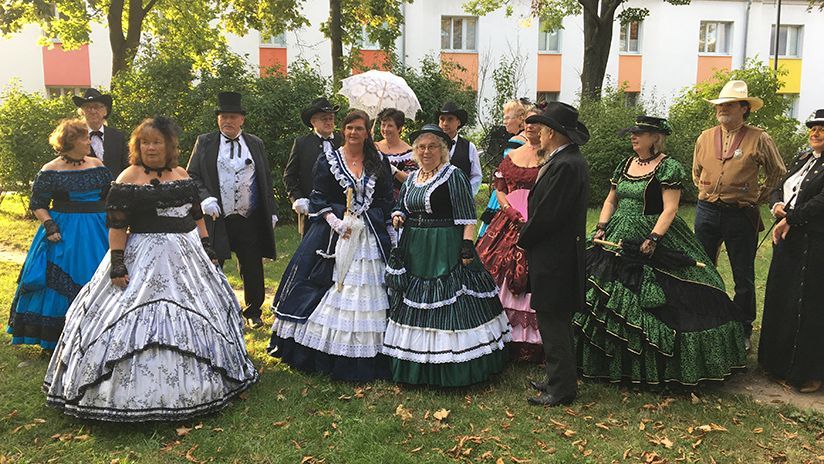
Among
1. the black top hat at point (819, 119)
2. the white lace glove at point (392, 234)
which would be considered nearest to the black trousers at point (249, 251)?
the white lace glove at point (392, 234)

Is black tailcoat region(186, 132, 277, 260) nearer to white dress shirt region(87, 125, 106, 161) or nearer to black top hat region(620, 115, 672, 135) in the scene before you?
white dress shirt region(87, 125, 106, 161)

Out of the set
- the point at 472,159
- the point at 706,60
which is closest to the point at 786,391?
the point at 472,159

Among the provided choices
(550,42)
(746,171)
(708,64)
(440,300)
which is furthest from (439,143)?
(708,64)

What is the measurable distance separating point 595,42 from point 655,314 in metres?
12.5

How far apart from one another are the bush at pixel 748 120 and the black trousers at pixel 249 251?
36.3 ft

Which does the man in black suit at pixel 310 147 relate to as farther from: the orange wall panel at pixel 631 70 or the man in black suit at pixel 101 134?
the orange wall panel at pixel 631 70

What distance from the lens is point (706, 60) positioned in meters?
27.6

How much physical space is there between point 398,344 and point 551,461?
147 cm

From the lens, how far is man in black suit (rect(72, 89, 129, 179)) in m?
6.31

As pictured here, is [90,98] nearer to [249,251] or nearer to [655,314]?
[249,251]

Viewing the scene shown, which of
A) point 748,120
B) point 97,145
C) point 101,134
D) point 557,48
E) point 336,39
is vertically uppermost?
point 557,48

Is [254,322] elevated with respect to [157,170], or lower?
lower

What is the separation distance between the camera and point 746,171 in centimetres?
562

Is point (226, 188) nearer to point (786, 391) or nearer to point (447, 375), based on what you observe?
point (447, 375)
